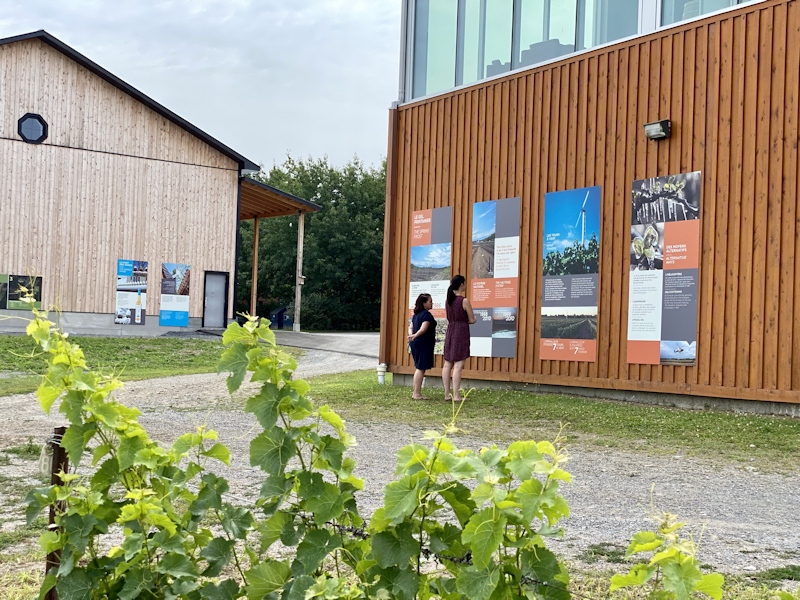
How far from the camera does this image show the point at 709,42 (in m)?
12.5

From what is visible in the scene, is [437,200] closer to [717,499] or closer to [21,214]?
[717,499]

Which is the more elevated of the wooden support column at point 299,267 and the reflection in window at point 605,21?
the reflection in window at point 605,21

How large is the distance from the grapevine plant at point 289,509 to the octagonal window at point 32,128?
87.4 ft

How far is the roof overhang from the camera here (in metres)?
31.8

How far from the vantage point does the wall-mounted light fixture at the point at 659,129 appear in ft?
42.2

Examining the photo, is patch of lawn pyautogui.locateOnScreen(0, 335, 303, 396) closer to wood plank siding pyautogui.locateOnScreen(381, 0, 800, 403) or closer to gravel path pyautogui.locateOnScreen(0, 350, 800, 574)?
wood plank siding pyautogui.locateOnScreen(381, 0, 800, 403)

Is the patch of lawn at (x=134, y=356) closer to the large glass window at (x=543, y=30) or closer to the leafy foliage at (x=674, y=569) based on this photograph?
the large glass window at (x=543, y=30)

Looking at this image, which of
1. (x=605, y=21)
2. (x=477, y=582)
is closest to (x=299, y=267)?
(x=605, y=21)

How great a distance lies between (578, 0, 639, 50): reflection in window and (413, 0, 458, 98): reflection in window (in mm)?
2777

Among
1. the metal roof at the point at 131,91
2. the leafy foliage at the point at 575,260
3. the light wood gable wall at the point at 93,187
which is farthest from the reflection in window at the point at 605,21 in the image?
the light wood gable wall at the point at 93,187

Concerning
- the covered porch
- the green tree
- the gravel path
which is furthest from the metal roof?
the green tree

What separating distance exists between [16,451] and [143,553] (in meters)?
5.69

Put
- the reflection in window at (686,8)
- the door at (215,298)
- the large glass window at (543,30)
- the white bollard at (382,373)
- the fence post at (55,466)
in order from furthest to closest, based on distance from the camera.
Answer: the door at (215,298) < the white bollard at (382,373) < the large glass window at (543,30) < the reflection in window at (686,8) < the fence post at (55,466)

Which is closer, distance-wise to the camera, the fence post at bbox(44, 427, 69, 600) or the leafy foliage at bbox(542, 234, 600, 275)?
the fence post at bbox(44, 427, 69, 600)
